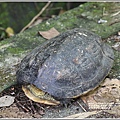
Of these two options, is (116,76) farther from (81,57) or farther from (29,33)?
(29,33)

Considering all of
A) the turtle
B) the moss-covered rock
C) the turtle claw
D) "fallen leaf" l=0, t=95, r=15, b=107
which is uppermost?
the turtle

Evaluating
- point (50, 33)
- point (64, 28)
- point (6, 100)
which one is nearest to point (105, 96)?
point (6, 100)

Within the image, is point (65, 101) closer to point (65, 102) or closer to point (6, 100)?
point (65, 102)

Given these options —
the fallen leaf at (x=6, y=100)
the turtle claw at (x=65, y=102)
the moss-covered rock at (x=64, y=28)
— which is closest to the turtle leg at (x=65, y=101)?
the turtle claw at (x=65, y=102)

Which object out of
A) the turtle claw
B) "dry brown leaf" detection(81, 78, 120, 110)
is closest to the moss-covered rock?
"dry brown leaf" detection(81, 78, 120, 110)

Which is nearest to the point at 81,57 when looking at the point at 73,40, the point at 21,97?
the point at 73,40

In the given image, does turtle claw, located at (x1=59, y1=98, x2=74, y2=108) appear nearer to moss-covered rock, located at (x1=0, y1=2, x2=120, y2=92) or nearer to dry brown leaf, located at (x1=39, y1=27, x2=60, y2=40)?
moss-covered rock, located at (x1=0, y1=2, x2=120, y2=92)
